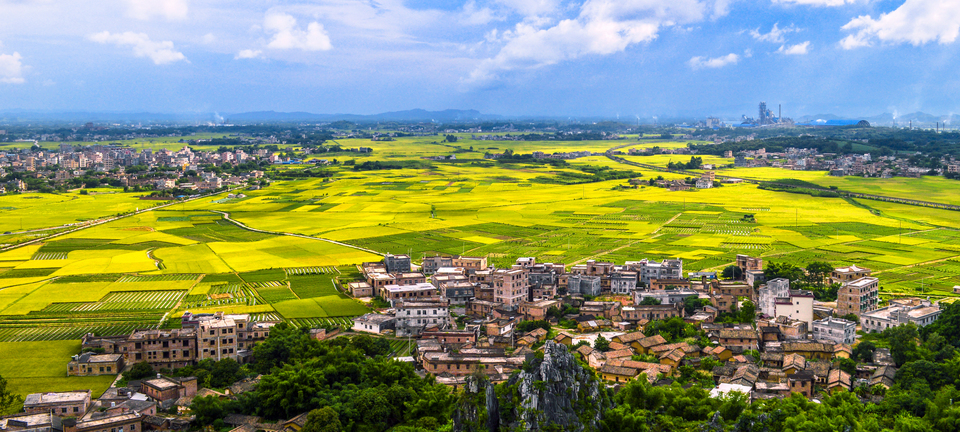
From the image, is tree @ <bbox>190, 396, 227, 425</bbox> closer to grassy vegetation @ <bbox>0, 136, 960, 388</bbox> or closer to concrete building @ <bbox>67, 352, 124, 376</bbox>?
concrete building @ <bbox>67, 352, 124, 376</bbox>

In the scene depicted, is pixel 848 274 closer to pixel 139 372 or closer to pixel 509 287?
pixel 509 287

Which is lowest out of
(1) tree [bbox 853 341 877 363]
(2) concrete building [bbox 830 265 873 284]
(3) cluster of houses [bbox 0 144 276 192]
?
(1) tree [bbox 853 341 877 363]

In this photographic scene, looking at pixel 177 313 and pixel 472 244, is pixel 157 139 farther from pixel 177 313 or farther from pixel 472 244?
pixel 177 313

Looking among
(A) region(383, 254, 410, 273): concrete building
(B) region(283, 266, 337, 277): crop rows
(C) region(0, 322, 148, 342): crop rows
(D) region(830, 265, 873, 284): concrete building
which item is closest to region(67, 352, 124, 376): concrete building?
(C) region(0, 322, 148, 342): crop rows

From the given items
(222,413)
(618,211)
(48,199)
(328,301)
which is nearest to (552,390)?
(222,413)

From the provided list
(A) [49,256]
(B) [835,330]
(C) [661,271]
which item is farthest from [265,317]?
(A) [49,256]

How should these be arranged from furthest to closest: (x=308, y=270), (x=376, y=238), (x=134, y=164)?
(x=134, y=164) → (x=376, y=238) → (x=308, y=270)
